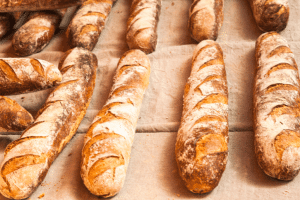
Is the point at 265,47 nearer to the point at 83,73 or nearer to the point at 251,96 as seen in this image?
the point at 251,96

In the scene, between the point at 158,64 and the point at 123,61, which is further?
the point at 158,64

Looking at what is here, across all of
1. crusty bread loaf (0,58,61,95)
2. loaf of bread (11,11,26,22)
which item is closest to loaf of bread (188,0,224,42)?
crusty bread loaf (0,58,61,95)

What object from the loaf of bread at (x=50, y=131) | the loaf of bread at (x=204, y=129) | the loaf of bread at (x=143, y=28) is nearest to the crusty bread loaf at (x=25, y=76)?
the loaf of bread at (x=50, y=131)

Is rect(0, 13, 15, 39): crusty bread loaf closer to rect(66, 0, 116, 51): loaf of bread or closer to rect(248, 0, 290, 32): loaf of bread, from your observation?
rect(66, 0, 116, 51): loaf of bread

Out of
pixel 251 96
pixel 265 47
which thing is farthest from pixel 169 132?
pixel 265 47

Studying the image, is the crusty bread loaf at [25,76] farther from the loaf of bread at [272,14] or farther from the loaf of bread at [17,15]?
the loaf of bread at [272,14]
